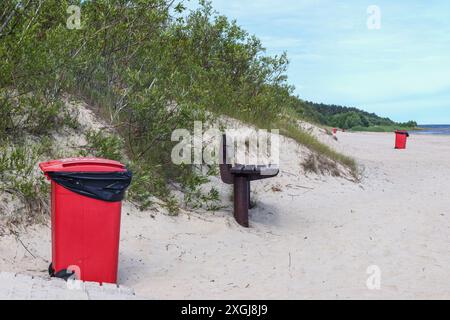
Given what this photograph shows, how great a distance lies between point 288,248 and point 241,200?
104cm

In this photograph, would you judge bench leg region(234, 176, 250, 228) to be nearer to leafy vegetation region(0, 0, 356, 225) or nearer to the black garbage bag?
leafy vegetation region(0, 0, 356, 225)

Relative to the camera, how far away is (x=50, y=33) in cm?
721

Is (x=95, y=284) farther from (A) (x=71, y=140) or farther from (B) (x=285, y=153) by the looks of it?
(B) (x=285, y=153)

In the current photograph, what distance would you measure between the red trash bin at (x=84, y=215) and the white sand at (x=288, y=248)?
Result: 51cm

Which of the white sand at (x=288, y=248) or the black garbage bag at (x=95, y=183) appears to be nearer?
the black garbage bag at (x=95, y=183)

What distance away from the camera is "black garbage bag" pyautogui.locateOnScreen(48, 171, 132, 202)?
4.61 meters

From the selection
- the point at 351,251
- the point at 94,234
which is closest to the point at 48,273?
the point at 94,234

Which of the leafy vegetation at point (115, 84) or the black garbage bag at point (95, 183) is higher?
the leafy vegetation at point (115, 84)

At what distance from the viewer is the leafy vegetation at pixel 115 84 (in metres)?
6.88

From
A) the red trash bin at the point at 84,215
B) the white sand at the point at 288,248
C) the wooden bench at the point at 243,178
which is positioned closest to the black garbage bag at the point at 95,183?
the red trash bin at the point at 84,215

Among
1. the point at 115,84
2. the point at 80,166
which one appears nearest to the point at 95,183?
the point at 80,166

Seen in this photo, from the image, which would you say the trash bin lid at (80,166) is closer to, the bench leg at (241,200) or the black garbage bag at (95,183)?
the black garbage bag at (95,183)

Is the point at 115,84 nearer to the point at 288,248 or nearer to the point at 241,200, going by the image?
the point at 241,200

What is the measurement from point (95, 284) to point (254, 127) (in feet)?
24.0
